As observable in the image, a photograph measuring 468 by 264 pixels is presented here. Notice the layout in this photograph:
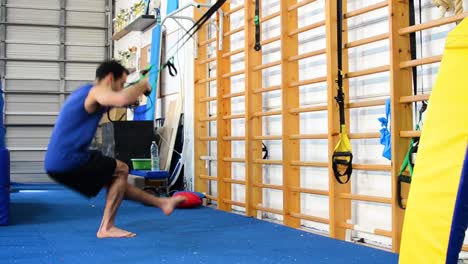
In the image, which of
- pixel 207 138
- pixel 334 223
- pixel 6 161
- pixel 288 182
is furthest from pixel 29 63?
pixel 334 223

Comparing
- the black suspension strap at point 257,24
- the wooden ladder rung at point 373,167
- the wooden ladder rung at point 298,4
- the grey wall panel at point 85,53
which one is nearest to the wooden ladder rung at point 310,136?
the wooden ladder rung at point 373,167

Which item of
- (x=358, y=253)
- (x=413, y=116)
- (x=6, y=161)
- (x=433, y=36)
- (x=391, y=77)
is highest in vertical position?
(x=433, y=36)

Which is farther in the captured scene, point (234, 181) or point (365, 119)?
point (234, 181)

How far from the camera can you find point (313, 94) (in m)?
5.27

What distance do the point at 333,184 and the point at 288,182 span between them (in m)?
0.78

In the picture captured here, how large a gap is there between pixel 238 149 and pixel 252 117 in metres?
0.73

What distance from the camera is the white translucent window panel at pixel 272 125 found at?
5.83 m

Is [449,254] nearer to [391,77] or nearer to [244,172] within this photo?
[391,77]

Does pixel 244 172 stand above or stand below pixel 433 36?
Answer: below

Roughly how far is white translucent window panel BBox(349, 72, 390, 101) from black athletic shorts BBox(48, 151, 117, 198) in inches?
85.2

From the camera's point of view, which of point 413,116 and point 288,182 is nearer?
point 413,116

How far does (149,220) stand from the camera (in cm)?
590

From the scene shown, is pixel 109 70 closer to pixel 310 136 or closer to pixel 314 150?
pixel 310 136

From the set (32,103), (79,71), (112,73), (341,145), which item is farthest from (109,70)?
(79,71)
